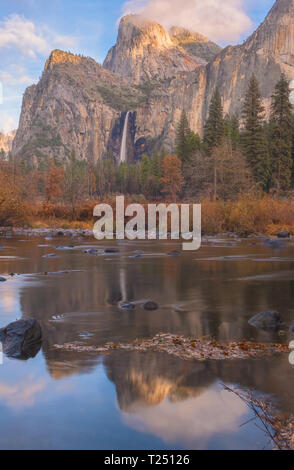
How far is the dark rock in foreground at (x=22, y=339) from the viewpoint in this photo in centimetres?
652

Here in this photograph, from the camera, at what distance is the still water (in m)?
4.18

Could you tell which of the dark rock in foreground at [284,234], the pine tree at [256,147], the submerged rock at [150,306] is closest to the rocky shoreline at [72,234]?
the dark rock in foreground at [284,234]

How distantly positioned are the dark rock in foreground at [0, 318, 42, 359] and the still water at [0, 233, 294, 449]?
7.6 inches

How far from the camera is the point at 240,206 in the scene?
113ft

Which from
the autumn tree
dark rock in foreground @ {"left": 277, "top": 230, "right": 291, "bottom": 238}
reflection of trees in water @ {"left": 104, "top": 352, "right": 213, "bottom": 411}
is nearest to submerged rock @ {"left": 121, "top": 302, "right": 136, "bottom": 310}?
reflection of trees in water @ {"left": 104, "top": 352, "right": 213, "bottom": 411}

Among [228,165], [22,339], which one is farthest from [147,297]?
[228,165]

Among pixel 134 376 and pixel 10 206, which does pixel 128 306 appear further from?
pixel 10 206

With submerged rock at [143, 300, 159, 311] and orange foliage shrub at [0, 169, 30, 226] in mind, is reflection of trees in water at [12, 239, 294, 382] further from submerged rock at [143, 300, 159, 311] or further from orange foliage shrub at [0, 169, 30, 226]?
orange foliage shrub at [0, 169, 30, 226]

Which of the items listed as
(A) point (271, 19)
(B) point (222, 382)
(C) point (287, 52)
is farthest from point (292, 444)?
(A) point (271, 19)

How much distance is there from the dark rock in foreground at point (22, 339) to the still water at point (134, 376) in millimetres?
194

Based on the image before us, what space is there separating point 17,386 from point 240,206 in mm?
30725

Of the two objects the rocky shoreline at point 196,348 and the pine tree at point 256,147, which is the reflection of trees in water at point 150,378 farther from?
the pine tree at point 256,147

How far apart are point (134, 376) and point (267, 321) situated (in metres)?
3.57

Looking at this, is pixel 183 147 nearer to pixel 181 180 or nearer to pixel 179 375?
pixel 181 180
